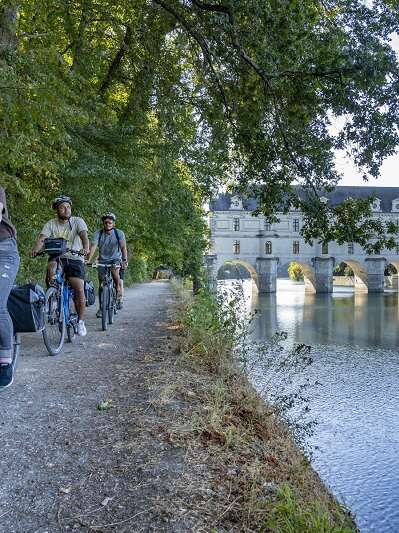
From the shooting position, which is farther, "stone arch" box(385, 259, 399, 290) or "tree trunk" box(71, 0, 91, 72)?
"stone arch" box(385, 259, 399, 290)

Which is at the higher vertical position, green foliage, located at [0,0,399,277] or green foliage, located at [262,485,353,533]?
green foliage, located at [0,0,399,277]

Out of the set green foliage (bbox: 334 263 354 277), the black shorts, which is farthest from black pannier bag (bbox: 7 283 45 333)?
green foliage (bbox: 334 263 354 277)

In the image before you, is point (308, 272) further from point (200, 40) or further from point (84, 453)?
point (84, 453)

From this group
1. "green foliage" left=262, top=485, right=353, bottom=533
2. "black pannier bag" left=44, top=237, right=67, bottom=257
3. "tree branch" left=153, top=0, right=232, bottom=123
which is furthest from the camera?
"tree branch" left=153, top=0, right=232, bottom=123

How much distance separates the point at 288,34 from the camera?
659 cm

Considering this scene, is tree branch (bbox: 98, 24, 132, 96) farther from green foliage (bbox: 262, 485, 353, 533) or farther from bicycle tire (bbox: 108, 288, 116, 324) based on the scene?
green foliage (bbox: 262, 485, 353, 533)

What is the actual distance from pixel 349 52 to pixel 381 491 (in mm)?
5977

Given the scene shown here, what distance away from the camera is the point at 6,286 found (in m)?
3.83

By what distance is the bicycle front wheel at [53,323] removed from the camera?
5.79 metres

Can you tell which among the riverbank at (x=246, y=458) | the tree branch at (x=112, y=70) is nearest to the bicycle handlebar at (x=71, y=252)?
the riverbank at (x=246, y=458)

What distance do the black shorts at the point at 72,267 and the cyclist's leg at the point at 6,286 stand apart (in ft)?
8.18

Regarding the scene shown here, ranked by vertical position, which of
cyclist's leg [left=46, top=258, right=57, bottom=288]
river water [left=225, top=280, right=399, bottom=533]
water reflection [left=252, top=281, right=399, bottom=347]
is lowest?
water reflection [left=252, top=281, right=399, bottom=347]

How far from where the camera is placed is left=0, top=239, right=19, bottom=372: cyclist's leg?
3801 millimetres

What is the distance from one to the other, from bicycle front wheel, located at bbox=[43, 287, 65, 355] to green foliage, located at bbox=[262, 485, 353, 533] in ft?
13.3
